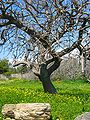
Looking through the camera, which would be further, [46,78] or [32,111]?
[46,78]

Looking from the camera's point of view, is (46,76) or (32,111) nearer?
(32,111)

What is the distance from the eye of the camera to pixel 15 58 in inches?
536

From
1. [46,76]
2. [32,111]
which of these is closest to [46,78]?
[46,76]

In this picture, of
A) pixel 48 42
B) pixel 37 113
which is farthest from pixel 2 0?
pixel 37 113

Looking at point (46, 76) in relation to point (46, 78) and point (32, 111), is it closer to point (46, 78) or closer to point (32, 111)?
point (46, 78)

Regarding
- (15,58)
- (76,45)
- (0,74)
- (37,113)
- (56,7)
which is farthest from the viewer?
(0,74)

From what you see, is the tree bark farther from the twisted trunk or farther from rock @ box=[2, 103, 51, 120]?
rock @ box=[2, 103, 51, 120]

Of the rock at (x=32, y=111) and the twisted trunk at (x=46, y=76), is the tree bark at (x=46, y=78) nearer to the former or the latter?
the twisted trunk at (x=46, y=76)

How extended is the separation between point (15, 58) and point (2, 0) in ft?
8.35

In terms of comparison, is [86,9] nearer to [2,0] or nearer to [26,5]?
[26,5]

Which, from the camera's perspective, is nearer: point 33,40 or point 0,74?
point 33,40

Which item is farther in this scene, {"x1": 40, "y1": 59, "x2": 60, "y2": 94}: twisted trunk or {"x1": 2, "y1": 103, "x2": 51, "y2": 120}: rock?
{"x1": 40, "y1": 59, "x2": 60, "y2": 94}: twisted trunk

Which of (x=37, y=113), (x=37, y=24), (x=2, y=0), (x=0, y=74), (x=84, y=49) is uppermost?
(x=2, y=0)

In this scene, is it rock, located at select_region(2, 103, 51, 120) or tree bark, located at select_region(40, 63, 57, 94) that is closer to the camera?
rock, located at select_region(2, 103, 51, 120)
